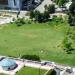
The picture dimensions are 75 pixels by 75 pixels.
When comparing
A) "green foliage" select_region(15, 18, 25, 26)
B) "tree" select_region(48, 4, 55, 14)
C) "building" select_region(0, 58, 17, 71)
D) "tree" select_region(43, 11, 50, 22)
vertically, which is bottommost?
"building" select_region(0, 58, 17, 71)

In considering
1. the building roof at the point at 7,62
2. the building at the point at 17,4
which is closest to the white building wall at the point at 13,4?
the building at the point at 17,4

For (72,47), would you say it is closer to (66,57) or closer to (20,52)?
(66,57)

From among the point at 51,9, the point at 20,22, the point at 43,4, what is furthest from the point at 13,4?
the point at 20,22

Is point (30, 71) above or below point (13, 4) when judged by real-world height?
below

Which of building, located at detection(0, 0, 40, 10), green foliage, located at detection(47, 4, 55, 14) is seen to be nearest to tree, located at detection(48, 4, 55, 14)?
green foliage, located at detection(47, 4, 55, 14)

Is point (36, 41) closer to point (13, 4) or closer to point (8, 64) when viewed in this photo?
point (8, 64)

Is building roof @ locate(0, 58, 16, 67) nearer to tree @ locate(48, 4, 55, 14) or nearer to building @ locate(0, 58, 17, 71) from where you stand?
building @ locate(0, 58, 17, 71)

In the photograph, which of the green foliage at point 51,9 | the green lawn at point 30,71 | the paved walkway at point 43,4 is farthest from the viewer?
the paved walkway at point 43,4

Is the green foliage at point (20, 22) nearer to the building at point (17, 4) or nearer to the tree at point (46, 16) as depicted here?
the tree at point (46, 16)
